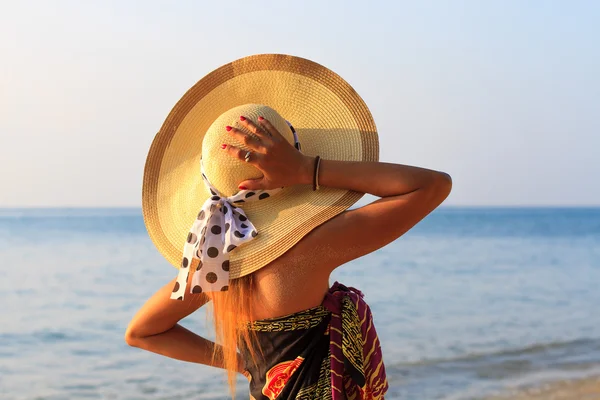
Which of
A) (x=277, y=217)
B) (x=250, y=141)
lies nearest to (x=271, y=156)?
(x=250, y=141)

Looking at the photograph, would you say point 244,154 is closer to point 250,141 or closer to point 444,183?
point 250,141

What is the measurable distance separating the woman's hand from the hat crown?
2cm

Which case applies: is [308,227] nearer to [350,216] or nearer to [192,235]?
[350,216]

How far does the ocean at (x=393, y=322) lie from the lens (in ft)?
21.3

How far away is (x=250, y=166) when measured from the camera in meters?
1.85

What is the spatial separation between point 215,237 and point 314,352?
1.34 feet

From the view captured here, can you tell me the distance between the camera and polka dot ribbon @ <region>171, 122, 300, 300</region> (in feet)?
6.07

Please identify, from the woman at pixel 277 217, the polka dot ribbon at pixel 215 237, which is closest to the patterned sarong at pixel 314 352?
the woman at pixel 277 217

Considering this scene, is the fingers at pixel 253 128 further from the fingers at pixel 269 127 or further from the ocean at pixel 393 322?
the ocean at pixel 393 322

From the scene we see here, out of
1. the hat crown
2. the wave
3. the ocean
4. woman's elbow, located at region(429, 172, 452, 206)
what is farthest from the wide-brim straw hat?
the wave

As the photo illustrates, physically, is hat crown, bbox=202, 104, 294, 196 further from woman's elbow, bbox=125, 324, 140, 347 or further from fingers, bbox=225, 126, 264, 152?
woman's elbow, bbox=125, 324, 140, 347

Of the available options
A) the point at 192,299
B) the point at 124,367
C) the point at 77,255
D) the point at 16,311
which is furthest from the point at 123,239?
the point at 192,299

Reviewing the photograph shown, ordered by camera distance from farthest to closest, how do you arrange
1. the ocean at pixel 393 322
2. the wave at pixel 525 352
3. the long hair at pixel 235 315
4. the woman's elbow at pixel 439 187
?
1. the wave at pixel 525 352
2. the ocean at pixel 393 322
3. the long hair at pixel 235 315
4. the woman's elbow at pixel 439 187

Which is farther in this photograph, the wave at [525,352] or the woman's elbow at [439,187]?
the wave at [525,352]
